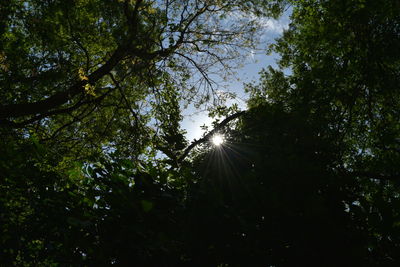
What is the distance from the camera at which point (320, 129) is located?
5.60 metres

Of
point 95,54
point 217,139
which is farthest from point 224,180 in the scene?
A: point 95,54

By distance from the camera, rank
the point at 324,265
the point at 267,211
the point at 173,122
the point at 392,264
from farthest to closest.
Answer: the point at 173,122
the point at 267,211
the point at 324,265
the point at 392,264

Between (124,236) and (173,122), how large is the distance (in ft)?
26.9

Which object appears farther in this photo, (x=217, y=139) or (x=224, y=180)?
(x=217, y=139)

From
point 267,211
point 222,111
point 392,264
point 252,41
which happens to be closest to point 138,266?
point 267,211

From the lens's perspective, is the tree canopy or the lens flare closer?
the tree canopy

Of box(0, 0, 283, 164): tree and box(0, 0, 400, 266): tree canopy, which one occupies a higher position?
box(0, 0, 283, 164): tree

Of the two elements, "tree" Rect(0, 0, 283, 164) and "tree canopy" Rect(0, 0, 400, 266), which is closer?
"tree canopy" Rect(0, 0, 400, 266)

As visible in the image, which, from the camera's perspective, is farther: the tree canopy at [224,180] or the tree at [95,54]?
the tree at [95,54]

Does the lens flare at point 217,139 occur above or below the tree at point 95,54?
below

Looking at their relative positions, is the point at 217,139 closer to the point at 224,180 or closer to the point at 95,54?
the point at 224,180

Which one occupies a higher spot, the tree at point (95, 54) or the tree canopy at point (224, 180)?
the tree at point (95, 54)

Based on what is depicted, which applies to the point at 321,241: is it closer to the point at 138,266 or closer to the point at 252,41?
the point at 138,266

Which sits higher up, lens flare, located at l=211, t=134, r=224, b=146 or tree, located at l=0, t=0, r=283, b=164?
tree, located at l=0, t=0, r=283, b=164
